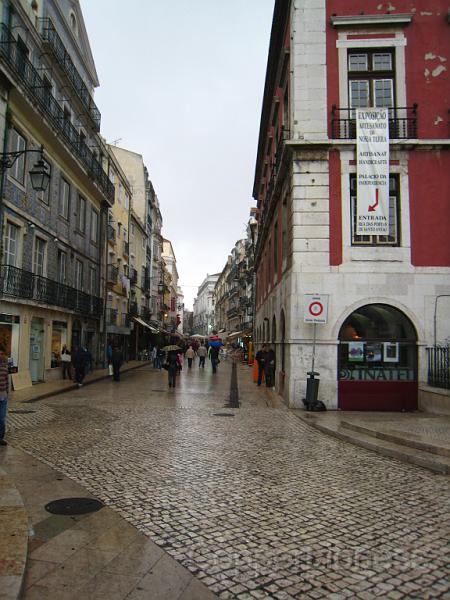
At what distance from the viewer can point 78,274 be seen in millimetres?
25875

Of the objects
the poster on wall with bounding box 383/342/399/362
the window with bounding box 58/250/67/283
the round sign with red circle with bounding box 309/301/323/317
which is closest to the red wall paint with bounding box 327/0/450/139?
the round sign with red circle with bounding box 309/301/323/317

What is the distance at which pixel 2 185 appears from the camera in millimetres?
16203

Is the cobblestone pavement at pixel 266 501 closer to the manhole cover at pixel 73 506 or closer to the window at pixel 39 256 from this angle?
the manhole cover at pixel 73 506

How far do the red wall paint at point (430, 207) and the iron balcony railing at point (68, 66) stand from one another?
50.4 ft

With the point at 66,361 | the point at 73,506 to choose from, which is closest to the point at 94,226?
the point at 66,361

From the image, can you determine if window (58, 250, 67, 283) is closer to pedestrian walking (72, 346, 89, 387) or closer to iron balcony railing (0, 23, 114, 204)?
pedestrian walking (72, 346, 89, 387)

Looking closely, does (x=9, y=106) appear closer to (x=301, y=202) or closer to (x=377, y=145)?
(x=301, y=202)

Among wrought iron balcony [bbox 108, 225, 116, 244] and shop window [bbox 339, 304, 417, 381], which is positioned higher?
wrought iron balcony [bbox 108, 225, 116, 244]

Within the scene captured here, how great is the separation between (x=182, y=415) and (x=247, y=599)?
9.18 meters

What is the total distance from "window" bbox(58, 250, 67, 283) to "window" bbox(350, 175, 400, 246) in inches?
558

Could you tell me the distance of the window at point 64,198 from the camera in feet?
75.1

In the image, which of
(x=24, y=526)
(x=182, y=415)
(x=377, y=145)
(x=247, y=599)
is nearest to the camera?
(x=247, y=599)

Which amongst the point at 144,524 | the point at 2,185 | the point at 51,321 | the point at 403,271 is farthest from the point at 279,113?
the point at 144,524

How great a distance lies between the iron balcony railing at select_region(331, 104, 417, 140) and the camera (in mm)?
14289
